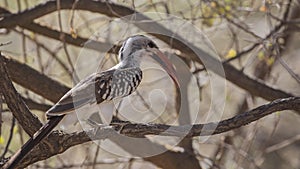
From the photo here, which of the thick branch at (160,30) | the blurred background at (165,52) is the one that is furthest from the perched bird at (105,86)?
the thick branch at (160,30)

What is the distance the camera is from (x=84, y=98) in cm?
240

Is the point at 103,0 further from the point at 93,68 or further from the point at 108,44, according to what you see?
the point at 93,68

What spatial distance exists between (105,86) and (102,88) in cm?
1

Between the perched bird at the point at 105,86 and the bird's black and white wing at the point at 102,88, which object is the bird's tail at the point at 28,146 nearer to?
the perched bird at the point at 105,86

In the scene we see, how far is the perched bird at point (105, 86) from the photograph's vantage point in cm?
220

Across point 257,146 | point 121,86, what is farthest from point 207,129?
point 257,146

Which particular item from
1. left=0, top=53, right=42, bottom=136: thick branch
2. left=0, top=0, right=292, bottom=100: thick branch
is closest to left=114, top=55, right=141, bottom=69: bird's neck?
left=0, top=53, right=42, bottom=136: thick branch

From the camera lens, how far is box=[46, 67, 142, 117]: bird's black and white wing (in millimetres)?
2367

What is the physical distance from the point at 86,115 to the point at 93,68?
1.31 meters

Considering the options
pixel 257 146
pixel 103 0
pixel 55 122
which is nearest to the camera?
pixel 55 122

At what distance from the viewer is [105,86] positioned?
245cm

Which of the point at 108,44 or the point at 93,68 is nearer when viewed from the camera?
the point at 108,44

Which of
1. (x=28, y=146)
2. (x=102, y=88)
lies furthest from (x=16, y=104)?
(x=102, y=88)

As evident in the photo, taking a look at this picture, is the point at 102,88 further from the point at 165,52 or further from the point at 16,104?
the point at 165,52
